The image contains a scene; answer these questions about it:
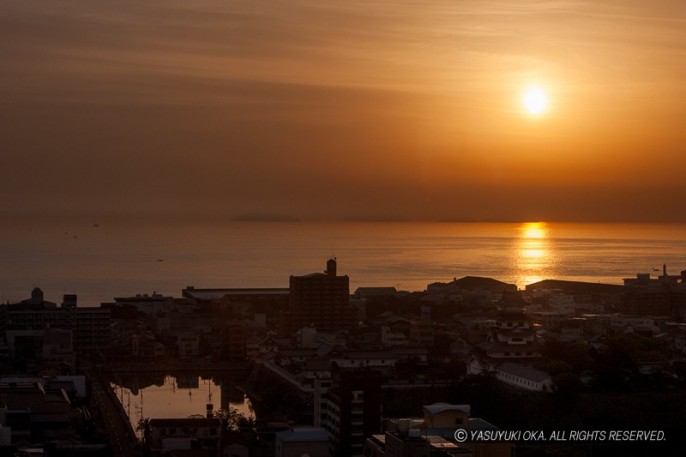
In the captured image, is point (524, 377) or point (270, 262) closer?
point (524, 377)

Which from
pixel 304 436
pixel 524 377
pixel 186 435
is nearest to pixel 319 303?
pixel 524 377

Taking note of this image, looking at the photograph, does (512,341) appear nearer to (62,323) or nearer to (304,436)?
(304,436)

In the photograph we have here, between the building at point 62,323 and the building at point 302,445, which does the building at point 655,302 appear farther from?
the building at point 302,445

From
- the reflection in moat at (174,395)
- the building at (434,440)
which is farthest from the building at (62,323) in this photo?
the building at (434,440)

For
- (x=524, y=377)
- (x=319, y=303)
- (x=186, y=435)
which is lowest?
(x=186, y=435)

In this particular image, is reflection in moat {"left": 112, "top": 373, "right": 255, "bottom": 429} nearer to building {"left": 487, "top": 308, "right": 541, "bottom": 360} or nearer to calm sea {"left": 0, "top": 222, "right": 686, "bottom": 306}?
building {"left": 487, "top": 308, "right": 541, "bottom": 360}

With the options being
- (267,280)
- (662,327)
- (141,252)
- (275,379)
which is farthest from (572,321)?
(141,252)
